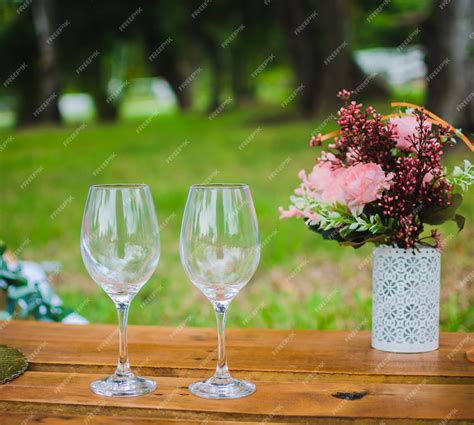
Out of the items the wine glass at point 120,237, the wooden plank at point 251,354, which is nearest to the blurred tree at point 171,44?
the wooden plank at point 251,354

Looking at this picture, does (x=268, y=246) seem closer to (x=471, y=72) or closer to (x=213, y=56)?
(x=471, y=72)

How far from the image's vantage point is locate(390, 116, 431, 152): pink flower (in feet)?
4.97

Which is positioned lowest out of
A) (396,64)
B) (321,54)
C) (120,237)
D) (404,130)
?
(120,237)

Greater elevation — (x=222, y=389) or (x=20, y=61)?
(x=20, y=61)

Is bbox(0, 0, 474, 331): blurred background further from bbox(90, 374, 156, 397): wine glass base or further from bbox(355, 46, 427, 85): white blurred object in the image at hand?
bbox(90, 374, 156, 397): wine glass base

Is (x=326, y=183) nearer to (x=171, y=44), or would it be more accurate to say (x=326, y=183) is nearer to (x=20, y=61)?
(x=171, y=44)

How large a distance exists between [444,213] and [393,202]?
0.12 meters

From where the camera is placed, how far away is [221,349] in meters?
1.30

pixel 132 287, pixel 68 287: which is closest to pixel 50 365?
pixel 132 287

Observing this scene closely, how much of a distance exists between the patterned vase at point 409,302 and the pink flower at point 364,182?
15 centimetres

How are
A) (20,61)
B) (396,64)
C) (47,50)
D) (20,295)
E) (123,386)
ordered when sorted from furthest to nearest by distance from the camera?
1. (20,61)
2. (396,64)
3. (47,50)
4. (20,295)
5. (123,386)

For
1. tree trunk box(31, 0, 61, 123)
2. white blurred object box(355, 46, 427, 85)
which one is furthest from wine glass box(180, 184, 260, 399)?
tree trunk box(31, 0, 61, 123)

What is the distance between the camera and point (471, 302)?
380 cm

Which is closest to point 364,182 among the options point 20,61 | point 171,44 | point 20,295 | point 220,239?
point 220,239
